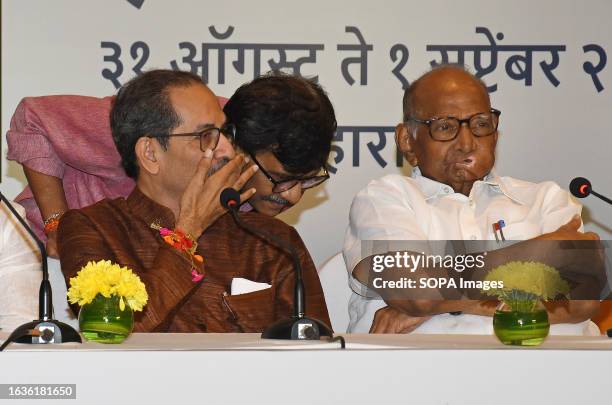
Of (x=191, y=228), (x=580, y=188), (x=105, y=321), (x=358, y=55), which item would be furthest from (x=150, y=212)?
(x=358, y=55)

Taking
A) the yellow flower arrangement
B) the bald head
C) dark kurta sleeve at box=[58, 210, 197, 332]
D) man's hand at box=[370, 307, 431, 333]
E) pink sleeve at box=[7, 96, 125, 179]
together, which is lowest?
man's hand at box=[370, 307, 431, 333]

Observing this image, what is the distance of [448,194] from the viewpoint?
350 cm

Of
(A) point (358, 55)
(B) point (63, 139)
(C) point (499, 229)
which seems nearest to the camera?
(C) point (499, 229)

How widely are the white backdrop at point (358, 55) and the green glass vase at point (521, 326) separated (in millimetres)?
2410

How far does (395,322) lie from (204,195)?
0.64 meters

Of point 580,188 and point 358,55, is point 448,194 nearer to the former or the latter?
point 580,188

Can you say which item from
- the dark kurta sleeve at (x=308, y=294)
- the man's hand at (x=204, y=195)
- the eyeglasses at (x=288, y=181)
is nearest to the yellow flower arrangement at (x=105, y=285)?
the man's hand at (x=204, y=195)

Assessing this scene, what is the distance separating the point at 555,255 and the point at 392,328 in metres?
0.50

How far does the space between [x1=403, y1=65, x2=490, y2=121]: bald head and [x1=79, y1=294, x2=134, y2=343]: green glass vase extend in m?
1.64

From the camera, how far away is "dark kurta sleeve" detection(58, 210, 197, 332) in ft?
9.09

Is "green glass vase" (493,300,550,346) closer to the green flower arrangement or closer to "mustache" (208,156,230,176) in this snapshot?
the green flower arrangement

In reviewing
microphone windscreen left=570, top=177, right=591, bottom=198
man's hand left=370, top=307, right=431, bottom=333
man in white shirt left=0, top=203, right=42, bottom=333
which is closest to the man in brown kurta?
man's hand left=370, top=307, right=431, bottom=333

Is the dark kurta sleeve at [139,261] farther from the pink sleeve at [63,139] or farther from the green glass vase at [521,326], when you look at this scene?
the green glass vase at [521,326]

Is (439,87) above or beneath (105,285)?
above
